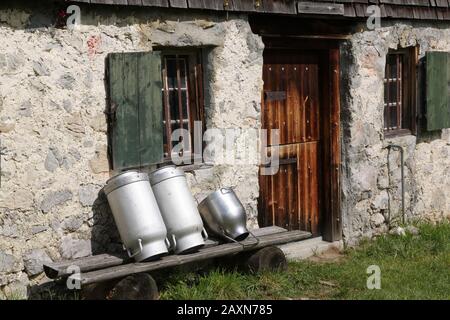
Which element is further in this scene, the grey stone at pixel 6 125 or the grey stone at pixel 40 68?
the grey stone at pixel 40 68

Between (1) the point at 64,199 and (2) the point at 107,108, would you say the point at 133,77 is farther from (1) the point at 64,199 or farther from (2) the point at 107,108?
(1) the point at 64,199

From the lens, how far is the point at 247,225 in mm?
6555

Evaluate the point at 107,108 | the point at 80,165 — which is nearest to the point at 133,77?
the point at 107,108

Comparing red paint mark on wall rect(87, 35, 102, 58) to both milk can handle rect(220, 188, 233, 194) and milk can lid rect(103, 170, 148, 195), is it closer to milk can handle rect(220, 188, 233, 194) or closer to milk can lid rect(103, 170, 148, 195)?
milk can lid rect(103, 170, 148, 195)

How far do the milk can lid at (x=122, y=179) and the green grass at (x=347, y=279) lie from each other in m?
0.93

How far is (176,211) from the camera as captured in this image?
557 centimetres

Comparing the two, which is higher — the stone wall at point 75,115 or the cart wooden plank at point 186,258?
the stone wall at point 75,115

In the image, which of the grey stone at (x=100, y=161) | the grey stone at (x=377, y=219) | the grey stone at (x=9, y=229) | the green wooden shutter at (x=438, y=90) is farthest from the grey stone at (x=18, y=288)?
the green wooden shutter at (x=438, y=90)

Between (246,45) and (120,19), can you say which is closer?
(120,19)

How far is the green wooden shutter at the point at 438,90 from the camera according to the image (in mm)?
8227

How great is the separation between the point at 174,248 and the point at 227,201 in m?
0.66

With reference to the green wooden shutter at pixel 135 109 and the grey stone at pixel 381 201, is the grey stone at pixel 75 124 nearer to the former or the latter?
the green wooden shutter at pixel 135 109

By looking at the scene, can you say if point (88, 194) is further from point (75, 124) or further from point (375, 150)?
point (375, 150)

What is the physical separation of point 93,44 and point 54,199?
49.8 inches
